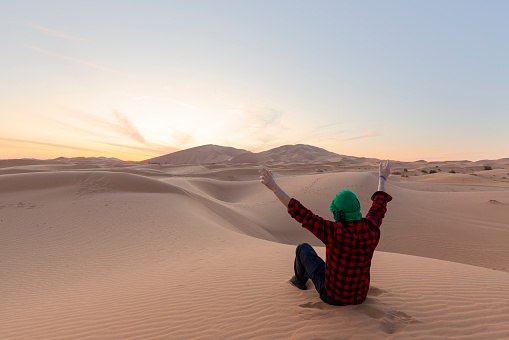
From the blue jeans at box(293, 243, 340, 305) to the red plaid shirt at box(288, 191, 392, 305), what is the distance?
109 mm

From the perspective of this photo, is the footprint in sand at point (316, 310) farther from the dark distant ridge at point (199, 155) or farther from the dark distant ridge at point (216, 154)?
the dark distant ridge at point (199, 155)

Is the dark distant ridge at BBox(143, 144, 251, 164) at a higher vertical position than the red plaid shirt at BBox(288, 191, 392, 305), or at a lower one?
higher

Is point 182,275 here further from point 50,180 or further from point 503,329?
point 50,180

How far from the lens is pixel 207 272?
5.02m

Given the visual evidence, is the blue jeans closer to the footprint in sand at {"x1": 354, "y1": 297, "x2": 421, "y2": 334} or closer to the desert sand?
the desert sand

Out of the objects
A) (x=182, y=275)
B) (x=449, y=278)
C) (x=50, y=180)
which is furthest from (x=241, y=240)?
(x=50, y=180)

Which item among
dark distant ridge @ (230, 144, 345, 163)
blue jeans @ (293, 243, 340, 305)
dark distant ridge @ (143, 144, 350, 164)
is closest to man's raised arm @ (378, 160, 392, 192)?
blue jeans @ (293, 243, 340, 305)

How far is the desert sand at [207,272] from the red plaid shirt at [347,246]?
0.81ft

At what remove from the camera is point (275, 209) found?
14922mm

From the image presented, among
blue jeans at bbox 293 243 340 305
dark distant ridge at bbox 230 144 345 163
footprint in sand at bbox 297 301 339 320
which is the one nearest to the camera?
footprint in sand at bbox 297 301 339 320

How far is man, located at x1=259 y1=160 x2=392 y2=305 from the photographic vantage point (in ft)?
8.05

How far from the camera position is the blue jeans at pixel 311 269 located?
3037 mm

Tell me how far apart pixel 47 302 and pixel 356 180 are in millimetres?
17784

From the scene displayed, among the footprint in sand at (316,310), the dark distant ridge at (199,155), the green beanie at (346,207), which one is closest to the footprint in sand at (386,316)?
the footprint in sand at (316,310)
